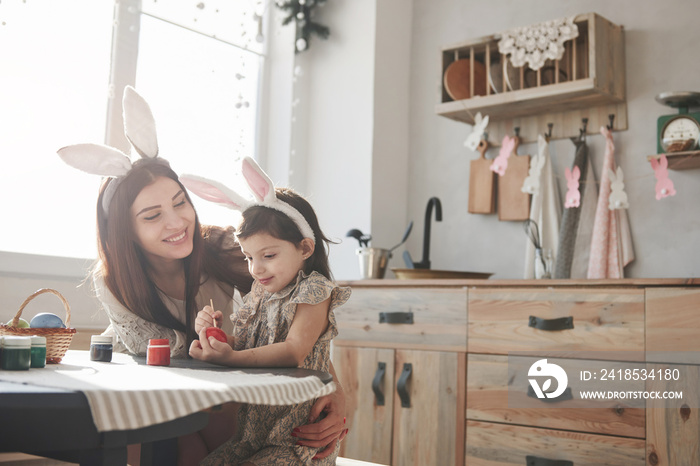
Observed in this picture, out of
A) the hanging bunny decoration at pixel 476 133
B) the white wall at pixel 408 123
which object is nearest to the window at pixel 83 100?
the white wall at pixel 408 123

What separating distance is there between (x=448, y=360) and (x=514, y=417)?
0.31 meters

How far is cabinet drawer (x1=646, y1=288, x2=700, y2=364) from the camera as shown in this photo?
6.71 feet

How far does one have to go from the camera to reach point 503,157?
303cm

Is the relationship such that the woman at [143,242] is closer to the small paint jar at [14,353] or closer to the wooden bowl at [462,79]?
the small paint jar at [14,353]

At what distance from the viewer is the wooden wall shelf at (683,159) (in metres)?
2.54

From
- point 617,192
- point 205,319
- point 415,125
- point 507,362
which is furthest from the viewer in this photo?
point 415,125

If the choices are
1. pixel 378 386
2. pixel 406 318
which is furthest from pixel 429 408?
pixel 406 318

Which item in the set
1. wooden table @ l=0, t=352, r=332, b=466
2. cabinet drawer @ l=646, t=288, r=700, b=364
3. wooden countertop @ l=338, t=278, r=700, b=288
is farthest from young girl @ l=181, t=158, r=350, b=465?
cabinet drawer @ l=646, t=288, r=700, b=364

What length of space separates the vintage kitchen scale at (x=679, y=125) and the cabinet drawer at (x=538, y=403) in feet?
3.01

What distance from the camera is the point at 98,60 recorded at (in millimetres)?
2820

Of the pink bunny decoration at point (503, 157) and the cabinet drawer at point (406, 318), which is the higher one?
the pink bunny decoration at point (503, 157)

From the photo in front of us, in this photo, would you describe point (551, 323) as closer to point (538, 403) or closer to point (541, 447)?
point (538, 403)

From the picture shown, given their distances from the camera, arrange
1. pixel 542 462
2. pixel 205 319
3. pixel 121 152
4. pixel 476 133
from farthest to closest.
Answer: pixel 476 133 → pixel 542 462 → pixel 121 152 → pixel 205 319

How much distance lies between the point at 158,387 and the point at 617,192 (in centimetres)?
232
